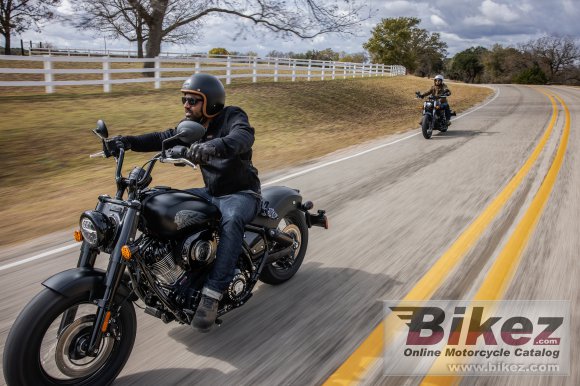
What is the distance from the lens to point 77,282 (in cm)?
280

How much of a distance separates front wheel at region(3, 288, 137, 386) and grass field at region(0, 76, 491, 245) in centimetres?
344

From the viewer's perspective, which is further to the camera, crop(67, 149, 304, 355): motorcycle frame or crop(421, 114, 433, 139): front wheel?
crop(421, 114, 433, 139): front wheel

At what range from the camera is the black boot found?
3367 mm

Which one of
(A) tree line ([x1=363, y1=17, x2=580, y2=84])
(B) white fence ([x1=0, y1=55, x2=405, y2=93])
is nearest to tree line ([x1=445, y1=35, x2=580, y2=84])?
(A) tree line ([x1=363, y1=17, x2=580, y2=84])

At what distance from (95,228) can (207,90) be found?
54.3 inches

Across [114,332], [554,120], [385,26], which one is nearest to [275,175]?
[114,332]

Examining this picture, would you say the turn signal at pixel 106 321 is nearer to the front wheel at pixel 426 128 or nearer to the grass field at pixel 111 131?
the grass field at pixel 111 131

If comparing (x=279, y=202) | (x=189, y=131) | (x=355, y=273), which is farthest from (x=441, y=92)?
(x=189, y=131)

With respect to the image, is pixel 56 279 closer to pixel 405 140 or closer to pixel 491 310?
pixel 491 310

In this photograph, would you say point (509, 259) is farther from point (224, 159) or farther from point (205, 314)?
point (205, 314)

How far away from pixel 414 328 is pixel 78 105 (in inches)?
573

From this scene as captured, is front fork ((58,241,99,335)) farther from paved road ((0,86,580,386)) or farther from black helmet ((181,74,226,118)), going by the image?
black helmet ((181,74,226,118))

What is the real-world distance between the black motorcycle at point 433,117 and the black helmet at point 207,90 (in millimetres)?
11285

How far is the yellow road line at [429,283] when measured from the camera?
3.26 m
